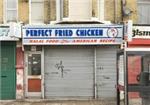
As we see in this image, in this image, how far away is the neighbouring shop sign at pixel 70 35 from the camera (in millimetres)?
22172

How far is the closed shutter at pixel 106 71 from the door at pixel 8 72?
13.3ft

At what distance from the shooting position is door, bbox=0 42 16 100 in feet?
74.6

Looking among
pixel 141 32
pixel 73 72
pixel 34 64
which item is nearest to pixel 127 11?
pixel 141 32

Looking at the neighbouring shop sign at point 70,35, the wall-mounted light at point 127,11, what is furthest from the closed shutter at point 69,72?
the wall-mounted light at point 127,11

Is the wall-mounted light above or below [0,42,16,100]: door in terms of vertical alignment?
above

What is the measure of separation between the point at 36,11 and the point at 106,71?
447 cm

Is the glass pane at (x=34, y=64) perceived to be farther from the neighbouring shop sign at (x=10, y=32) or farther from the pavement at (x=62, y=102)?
the pavement at (x=62, y=102)

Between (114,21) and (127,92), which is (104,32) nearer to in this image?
(114,21)

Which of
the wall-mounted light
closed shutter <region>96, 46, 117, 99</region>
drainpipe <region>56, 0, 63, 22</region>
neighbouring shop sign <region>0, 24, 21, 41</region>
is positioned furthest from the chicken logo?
neighbouring shop sign <region>0, 24, 21, 41</region>

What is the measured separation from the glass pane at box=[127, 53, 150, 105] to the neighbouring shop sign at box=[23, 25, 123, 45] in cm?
750

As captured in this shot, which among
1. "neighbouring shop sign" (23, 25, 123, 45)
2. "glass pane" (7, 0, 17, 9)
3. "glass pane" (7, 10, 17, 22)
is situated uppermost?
"glass pane" (7, 0, 17, 9)

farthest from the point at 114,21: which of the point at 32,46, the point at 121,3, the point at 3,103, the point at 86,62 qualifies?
the point at 3,103

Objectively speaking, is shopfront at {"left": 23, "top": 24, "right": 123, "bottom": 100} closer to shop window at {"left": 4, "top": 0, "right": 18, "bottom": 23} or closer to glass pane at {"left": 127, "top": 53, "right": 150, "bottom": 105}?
shop window at {"left": 4, "top": 0, "right": 18, "bottom": 23}

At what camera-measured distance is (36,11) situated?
23.2 meters
